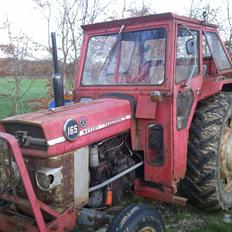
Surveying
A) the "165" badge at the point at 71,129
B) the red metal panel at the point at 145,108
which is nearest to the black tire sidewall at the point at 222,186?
the red metal panel at the point at 145,108

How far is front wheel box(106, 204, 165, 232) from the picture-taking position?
9.58 feet

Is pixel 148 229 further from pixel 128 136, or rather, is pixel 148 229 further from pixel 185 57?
pixel 185 57

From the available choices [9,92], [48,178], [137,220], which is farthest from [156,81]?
[9,92]

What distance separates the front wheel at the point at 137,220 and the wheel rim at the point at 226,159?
1.43 m

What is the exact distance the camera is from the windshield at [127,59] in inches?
145

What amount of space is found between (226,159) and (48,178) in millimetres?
2409

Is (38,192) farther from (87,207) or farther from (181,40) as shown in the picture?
(181,40)

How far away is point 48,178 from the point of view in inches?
110

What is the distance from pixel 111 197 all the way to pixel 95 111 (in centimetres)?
87

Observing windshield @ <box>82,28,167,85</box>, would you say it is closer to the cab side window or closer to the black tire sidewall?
the cab side window

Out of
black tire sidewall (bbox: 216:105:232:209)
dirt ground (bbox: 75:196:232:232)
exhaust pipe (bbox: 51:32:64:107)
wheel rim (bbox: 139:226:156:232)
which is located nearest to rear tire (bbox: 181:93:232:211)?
black tire sidewall (bbox: 216:105:232:209)

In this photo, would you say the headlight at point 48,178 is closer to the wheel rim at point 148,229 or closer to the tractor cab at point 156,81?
the wheel rim at point 148,229

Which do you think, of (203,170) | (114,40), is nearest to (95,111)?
(114,40)

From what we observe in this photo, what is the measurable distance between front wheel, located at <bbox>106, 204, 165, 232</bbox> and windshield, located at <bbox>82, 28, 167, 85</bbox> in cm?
126
